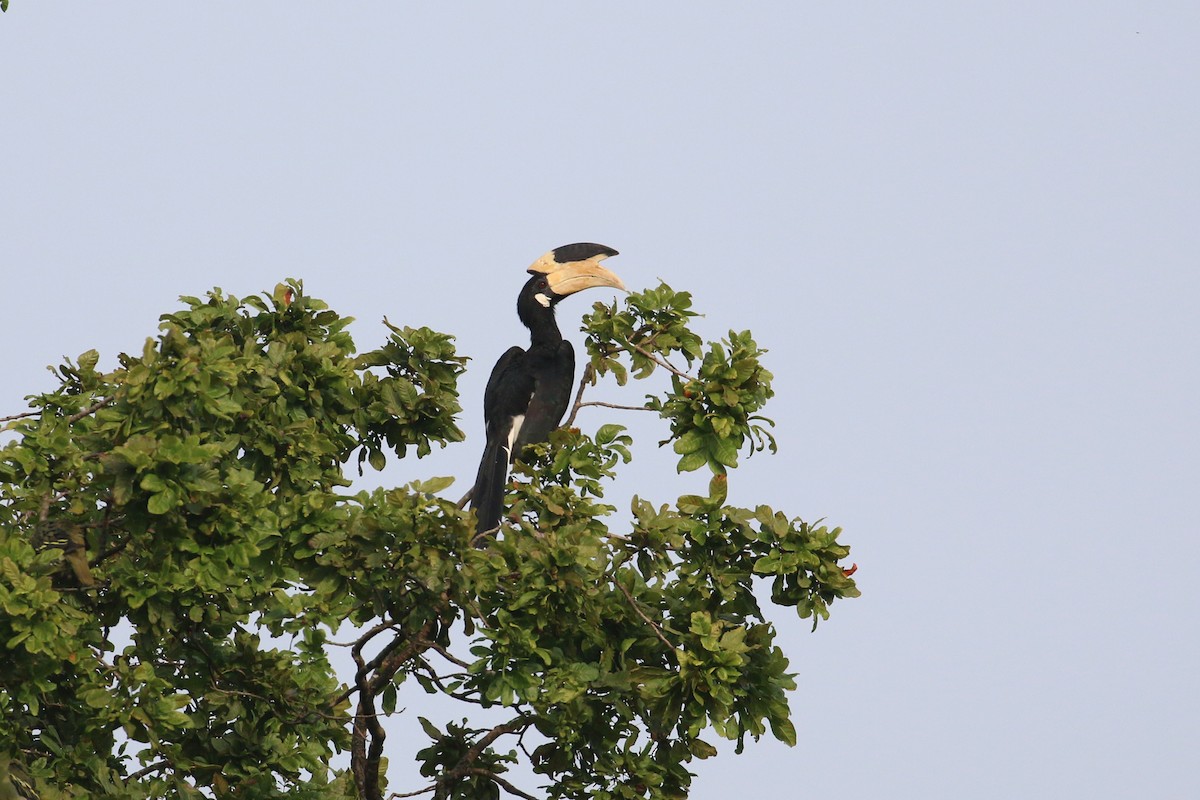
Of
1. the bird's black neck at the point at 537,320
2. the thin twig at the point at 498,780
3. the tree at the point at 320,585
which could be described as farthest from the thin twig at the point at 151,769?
the bird's black neck at the point at 537,320

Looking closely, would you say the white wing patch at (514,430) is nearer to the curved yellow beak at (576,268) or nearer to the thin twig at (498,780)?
the curved yellow beak at (576,268)

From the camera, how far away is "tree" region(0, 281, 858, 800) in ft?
20.6

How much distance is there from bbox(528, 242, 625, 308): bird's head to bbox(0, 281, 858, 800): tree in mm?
1601

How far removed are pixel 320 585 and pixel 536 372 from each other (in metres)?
3.22

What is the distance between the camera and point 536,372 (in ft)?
31.2

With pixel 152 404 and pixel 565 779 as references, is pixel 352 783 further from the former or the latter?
pixel 152 404

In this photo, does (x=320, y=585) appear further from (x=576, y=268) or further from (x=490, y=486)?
(x=576, y=268)

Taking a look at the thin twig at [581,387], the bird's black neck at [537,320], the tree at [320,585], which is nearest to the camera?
the tree at [320,585]

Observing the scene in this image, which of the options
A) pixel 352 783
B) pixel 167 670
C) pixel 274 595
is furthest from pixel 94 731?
pixel 352 783

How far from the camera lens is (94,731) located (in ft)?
22.8

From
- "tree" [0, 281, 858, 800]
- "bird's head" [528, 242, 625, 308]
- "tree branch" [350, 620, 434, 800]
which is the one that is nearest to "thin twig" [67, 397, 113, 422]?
"tree" [0, 281, 858, 800]

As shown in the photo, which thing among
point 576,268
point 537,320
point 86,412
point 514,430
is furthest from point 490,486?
point 86,412

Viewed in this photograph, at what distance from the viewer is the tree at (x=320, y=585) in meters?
6.29

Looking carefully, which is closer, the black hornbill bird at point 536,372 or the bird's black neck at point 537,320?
the black hornbill bird at point 536,372
